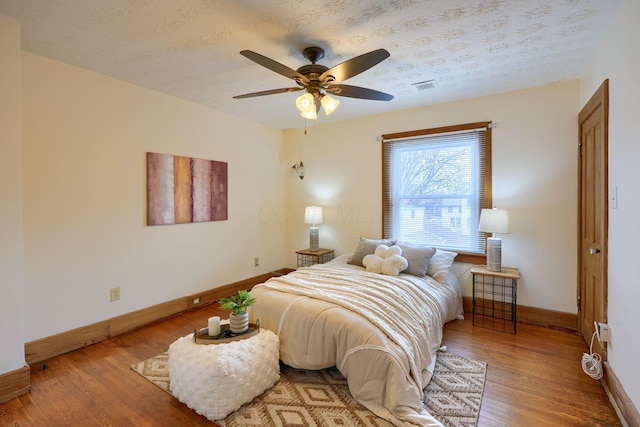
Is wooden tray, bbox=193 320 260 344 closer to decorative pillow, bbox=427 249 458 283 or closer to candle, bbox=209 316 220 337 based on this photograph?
candle, bbox=209 316 220 337

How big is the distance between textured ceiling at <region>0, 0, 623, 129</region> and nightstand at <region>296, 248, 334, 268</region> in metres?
2.32

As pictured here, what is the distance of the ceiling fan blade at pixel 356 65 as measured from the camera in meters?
1.81

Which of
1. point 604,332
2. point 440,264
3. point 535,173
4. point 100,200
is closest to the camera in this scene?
point 604,332

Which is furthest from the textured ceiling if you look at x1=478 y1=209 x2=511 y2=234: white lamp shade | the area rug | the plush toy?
the area rug

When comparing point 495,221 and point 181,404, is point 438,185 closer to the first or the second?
point 495,221

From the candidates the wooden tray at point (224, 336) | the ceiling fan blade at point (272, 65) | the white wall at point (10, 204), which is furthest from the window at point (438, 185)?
the white wall at point (10, 204)

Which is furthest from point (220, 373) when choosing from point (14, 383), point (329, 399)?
point (14, 383)

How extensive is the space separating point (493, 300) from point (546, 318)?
1.63ft

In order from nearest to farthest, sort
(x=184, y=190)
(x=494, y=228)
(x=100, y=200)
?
(x=100, y=200), (x=494, y=228), (x=184, y=190)

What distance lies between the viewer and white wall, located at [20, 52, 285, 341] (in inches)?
98.3

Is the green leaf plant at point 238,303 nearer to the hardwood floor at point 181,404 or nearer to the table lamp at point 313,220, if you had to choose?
the hardwood floor at point 181,404

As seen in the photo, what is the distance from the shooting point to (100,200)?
9.41 feet

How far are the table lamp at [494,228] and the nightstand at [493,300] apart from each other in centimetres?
10

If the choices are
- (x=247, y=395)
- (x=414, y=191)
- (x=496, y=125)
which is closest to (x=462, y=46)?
(x=496, y=125)
